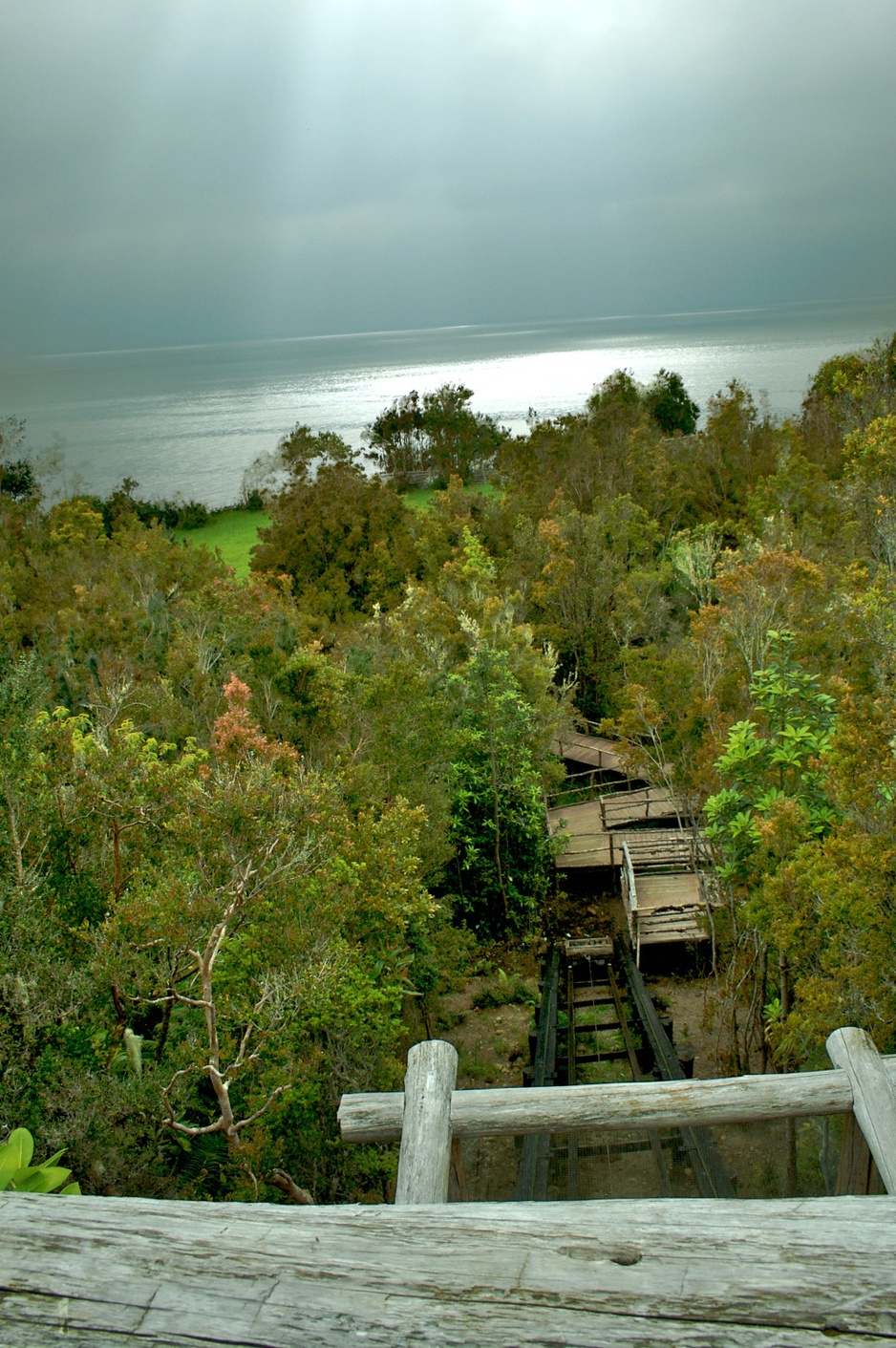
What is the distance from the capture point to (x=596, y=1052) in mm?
16875

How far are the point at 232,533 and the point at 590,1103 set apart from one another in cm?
7362

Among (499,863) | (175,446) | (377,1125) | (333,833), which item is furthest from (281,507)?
(175,446)

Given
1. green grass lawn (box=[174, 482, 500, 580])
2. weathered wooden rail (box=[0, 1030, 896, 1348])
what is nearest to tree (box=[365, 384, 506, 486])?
green grass lawn (box=[174, 482, 500, 580])

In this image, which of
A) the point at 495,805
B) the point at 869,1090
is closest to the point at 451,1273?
the point at 869,1090

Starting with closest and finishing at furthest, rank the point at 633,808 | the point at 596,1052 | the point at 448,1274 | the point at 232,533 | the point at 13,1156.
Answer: the point at 448,1274 < the point at 13,1156 < the point at 596,1052 < the point at 633,808 < the point at 232,533

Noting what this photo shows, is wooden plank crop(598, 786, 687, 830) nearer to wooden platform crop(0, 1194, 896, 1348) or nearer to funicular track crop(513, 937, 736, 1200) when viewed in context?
funicular track crop(513, 937, 736, 1200)

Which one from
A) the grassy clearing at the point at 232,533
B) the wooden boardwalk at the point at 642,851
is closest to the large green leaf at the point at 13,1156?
the wooden boardwalk at the point at 642,851

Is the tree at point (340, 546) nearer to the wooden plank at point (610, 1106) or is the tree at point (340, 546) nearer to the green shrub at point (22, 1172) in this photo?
the wooden plank at point (610, 1106)

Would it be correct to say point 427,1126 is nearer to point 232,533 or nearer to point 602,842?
point 602,842

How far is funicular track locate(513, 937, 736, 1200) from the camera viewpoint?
32.1 feet

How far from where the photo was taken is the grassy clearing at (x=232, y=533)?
65562 millimetres

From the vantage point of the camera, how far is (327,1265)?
1570 millimetres

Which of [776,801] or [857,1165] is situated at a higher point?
[857,1165]

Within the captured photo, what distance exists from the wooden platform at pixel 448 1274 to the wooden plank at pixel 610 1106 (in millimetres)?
2028
